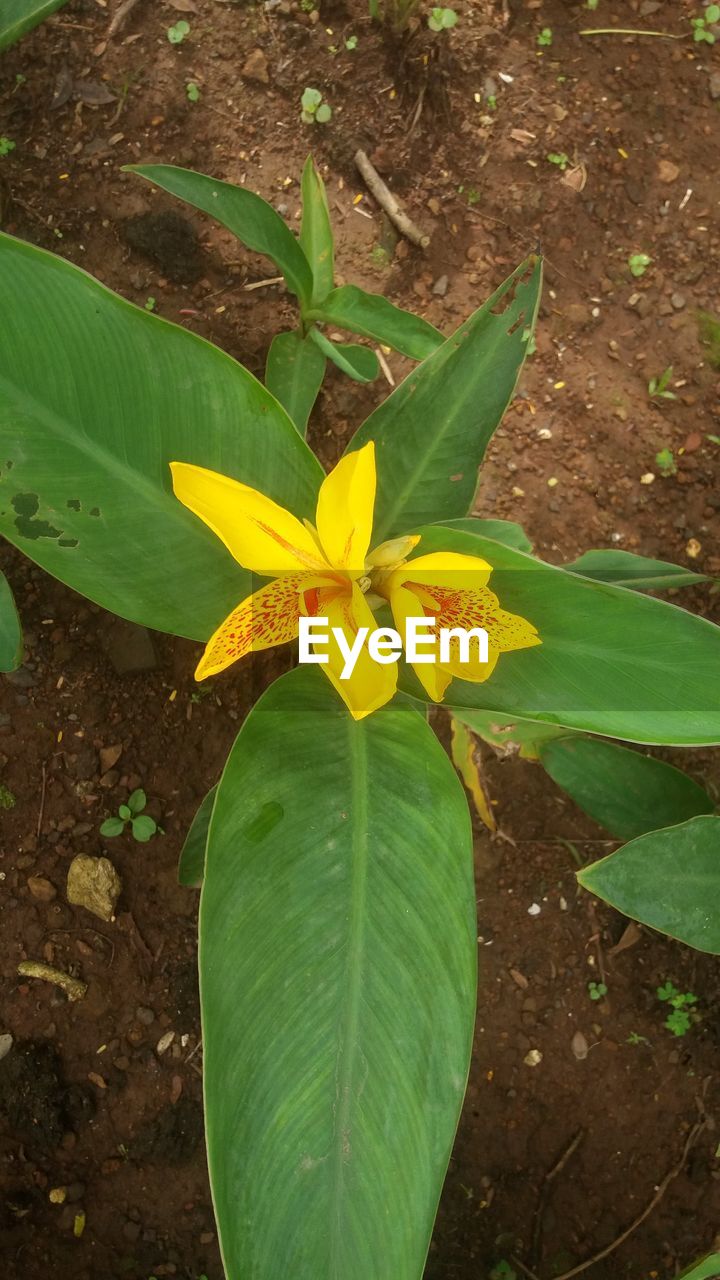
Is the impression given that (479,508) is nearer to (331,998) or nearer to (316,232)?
(316,232)

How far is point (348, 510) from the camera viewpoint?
0.83 m

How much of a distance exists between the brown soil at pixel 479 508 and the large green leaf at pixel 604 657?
59cm

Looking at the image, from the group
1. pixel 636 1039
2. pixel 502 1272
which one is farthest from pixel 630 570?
pixel 502 1272

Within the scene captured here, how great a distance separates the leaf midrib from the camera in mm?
868

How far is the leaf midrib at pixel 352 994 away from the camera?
868mm

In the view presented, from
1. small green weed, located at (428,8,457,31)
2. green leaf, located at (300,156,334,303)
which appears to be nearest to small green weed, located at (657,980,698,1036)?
green leaf, located at (300,156,334,303)

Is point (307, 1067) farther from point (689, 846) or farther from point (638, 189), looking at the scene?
point (638, 189)

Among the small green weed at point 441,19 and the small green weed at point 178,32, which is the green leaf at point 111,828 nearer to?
the small green weed at point 178,32

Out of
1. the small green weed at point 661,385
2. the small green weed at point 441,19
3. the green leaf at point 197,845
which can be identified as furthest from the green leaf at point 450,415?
the small green weed at point 441,19

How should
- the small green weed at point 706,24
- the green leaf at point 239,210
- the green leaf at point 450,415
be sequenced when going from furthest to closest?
the small green weed at point 706,24, the green leaf at point 239,210, the green leaf at point 450,415

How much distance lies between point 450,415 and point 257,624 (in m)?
0.38

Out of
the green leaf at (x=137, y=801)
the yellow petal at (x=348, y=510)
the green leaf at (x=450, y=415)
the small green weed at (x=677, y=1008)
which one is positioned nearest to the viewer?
the yellow petal at (x=348, y=510)

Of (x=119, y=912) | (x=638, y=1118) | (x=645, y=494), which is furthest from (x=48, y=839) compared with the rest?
(x=645, y=494)

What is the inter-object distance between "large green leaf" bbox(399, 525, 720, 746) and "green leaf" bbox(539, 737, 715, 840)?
1.32 ft
